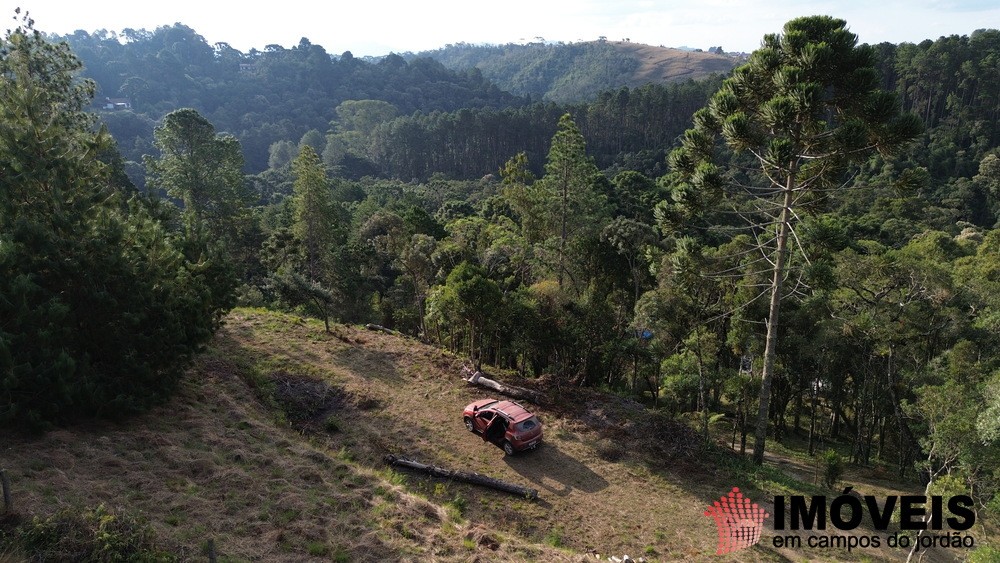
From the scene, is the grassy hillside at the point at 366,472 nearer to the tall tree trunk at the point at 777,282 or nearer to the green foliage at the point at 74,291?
the green foliage at the point at 74,291

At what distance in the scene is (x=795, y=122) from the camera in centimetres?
1349

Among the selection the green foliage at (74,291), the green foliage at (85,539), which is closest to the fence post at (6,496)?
the green foliage at (85,539)

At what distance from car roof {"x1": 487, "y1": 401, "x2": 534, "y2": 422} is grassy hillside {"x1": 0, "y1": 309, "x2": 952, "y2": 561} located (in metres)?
1.07

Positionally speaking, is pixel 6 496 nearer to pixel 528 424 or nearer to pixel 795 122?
pixel 528 424

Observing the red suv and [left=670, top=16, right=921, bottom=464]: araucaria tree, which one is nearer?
[left=670, top=16, right=921, bottom=464]: araucaria tree

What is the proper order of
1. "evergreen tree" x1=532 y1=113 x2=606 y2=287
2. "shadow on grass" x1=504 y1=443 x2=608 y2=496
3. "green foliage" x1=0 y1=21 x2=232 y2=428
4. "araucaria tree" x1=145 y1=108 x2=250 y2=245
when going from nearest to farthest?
"green foliage" x1=0 y1=21 x2=232 y2=428, "shadow on grass" x1=504 y1=443 x2=608 y2=496, "evergreen tree" x1=532 y1=113 x2=606 y2=287, "araucaria tree" x1=145 y1=108 x2=250 y2=245

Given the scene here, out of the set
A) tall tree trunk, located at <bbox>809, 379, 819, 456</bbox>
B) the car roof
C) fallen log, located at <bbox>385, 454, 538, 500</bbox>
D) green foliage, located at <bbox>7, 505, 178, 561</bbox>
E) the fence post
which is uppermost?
the fence post

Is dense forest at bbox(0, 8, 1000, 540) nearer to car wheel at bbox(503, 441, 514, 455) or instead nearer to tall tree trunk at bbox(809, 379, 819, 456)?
tall tree trunk at bbox(809, 379, 819, 456)

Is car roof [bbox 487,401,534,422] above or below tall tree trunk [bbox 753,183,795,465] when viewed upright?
below

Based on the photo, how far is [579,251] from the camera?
2319 cm

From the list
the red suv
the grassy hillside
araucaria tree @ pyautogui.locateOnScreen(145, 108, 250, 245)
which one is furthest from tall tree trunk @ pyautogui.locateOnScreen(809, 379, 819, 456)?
araucaria tree @ pyautogui.locateOnScreen(145, 108, 250, 245)

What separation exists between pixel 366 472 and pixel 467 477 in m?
2.61

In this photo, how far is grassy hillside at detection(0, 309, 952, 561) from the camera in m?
8.88

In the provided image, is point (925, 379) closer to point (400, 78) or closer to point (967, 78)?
point (967, 78)
